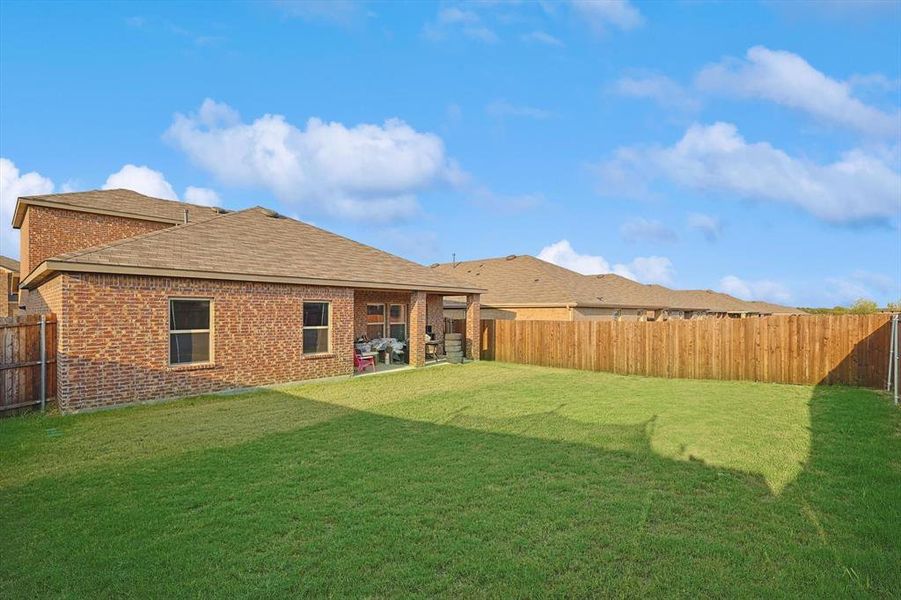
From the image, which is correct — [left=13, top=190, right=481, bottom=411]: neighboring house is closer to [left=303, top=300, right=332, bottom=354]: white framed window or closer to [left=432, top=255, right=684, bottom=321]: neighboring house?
[left=303, top=300, right=332, bottom=354]: white framed window

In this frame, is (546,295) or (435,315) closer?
(435,315)

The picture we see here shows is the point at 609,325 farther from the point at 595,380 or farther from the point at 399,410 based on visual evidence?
the point at 399,410

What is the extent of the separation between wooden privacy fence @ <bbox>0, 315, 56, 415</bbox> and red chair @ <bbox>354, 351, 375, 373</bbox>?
305 inches

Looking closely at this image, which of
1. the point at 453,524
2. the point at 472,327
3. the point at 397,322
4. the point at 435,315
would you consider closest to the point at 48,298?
the point at 397,322

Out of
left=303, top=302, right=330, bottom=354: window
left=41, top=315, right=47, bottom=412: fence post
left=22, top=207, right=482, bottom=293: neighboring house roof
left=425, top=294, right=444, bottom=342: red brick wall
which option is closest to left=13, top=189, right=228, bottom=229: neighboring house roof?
left=22, top=207, right=482, bottom=293: neighboring house roof

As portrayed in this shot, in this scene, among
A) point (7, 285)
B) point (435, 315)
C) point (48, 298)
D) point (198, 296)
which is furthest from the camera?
point (7, 285)

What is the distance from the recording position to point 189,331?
11570mm

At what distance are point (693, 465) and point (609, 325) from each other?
428 inches

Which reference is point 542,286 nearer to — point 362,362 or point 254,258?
point 362,362

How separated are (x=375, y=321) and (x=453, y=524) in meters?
14.2

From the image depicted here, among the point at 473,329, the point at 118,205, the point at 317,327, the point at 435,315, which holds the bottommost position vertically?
the point at 473,329

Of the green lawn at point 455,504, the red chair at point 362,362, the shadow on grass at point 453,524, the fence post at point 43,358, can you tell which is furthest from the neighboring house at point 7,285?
the shadow on grass at point 453,524

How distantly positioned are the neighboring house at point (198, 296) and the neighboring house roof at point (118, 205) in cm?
5

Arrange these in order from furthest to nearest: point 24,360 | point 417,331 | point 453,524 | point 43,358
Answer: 1. point 417,331
2. point 43,358
3. point 24,360
4. point 453,524
